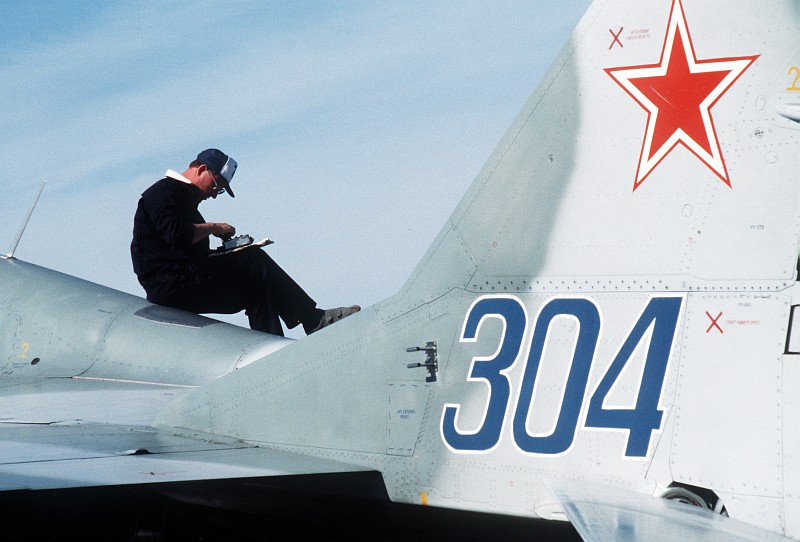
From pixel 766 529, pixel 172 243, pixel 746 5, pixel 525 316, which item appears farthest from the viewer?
pixel 172 243

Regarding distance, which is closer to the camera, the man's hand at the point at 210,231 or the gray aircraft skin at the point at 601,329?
the gray aircraft skin at the point at 601,329

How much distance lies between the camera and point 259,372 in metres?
5.40

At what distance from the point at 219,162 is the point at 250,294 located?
106 centimetres

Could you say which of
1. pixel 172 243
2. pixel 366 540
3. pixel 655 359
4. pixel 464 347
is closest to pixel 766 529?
pixel 655 359

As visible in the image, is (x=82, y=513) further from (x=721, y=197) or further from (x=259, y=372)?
(x=721, y=197)

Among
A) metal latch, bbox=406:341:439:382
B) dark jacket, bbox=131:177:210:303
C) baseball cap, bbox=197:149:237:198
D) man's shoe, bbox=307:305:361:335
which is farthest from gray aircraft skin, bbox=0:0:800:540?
baseball cap, bbox=197:149:237:198

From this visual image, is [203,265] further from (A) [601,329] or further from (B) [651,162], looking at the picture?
(B) [651,162]

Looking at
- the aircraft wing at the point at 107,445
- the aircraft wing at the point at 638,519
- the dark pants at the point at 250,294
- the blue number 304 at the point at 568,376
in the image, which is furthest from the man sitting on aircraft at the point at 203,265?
the aircraft wing at the point at 638,519

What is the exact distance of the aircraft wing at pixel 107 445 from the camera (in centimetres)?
436

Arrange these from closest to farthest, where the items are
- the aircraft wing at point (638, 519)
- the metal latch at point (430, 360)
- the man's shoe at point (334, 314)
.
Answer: the aircraft wing at point (638, 519)
the metal latch at point (430, 360)
the man's shoe at point (334, 314)

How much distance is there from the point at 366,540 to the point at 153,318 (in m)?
2.95

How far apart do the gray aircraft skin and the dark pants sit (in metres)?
2.34

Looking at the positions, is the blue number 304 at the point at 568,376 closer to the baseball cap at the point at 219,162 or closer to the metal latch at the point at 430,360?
the metal latch at the point at 430,360

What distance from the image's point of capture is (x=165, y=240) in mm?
7289
